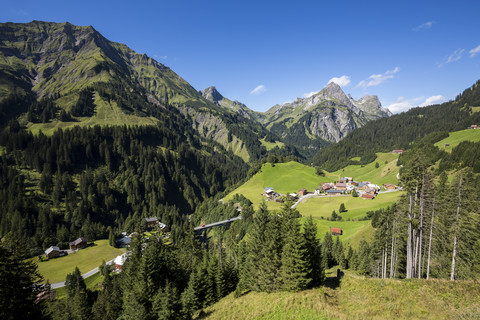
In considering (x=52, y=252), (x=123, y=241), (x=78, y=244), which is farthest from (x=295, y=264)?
(x=78, y=244)

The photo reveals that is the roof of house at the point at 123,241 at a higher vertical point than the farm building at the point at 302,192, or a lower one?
lower

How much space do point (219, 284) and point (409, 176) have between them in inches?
1423

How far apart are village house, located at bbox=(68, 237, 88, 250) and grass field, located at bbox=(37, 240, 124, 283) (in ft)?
8.28

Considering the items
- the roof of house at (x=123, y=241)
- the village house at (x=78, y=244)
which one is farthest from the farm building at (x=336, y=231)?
the village house at (x=78, y=244)

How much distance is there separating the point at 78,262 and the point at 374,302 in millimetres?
99821

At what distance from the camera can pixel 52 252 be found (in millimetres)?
85438

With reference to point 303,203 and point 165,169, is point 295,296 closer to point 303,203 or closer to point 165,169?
point 303,203

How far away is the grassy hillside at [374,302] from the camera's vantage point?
17641 mm

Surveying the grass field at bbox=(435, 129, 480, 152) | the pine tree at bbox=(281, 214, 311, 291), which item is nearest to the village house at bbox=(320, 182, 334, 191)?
the grass field at bbox=(435, 129, 480, 152)

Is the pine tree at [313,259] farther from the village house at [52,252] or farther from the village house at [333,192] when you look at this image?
the village house at [333,192]

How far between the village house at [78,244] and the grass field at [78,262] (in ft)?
8.28

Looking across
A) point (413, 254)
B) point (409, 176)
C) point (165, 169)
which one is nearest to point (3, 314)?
point (409, 176)

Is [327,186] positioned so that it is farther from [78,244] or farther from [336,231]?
[78,244]

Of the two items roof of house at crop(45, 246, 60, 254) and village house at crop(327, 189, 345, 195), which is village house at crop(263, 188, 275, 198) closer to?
village house at crop(327, 189, 345, 195)
